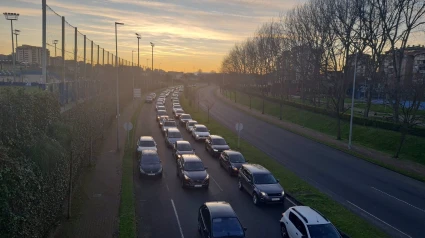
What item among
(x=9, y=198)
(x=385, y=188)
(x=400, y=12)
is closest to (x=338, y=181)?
(x=385, y=188)

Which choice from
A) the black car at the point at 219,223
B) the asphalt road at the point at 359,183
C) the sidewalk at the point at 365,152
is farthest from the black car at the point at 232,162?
the sidewalk at the point at 365,152

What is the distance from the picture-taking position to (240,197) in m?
18.5

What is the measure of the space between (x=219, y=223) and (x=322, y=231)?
3.58 meters

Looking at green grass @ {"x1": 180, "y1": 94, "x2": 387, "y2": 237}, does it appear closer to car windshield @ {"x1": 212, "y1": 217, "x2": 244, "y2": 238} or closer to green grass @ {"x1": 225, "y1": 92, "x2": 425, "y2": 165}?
car windshield @ {"x1": 212, "y1": 217, "x2": 244, "y2": 238}

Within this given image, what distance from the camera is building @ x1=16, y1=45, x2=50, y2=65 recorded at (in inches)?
807

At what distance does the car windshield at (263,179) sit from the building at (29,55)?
13.1 m

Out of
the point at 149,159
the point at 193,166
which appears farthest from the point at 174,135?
the point at 193,166

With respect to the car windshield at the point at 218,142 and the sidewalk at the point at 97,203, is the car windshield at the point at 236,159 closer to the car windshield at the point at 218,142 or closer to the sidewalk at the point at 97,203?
the car windshield at the point at 218,142

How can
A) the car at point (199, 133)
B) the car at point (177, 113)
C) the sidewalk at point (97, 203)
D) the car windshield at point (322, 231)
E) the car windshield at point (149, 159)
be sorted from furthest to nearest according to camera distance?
the car at point (177, 113) → the car at point (199, 133) → the car windshield at point (149, 159) → the sidewalk at point (97, 203) → the car windshield at point (322, 231)

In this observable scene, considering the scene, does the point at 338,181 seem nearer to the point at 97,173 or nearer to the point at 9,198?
the point at 97,173

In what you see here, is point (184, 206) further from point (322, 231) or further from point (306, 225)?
point (322, 231)

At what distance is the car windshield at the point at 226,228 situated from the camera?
12.3 meters

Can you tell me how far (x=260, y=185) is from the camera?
17688 mm

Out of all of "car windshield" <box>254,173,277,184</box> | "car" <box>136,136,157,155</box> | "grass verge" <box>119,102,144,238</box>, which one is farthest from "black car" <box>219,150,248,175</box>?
"grass verge" <box>119,102,144,238</box>
